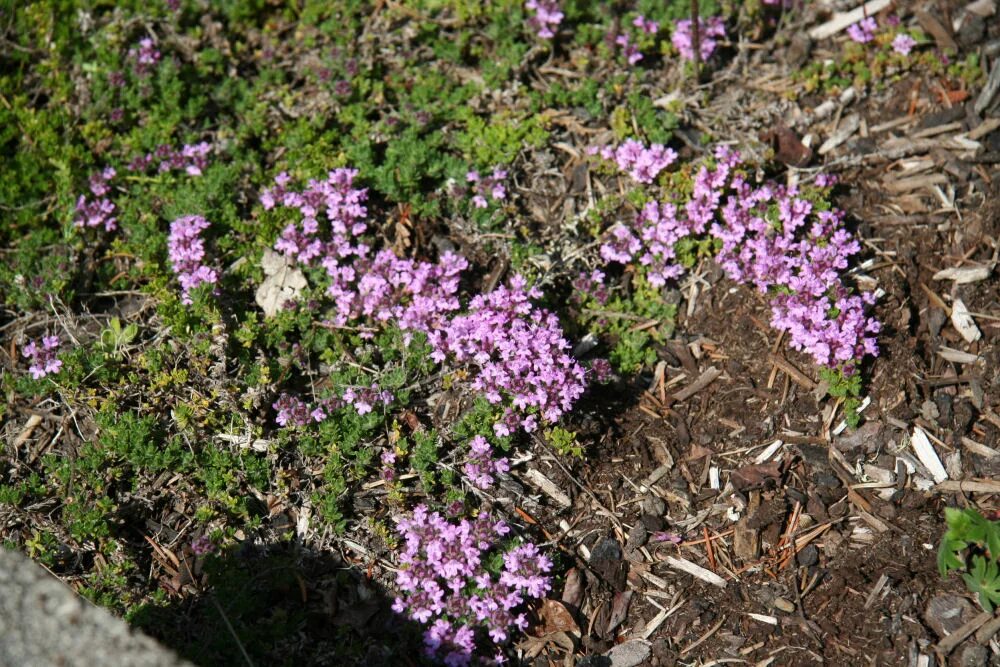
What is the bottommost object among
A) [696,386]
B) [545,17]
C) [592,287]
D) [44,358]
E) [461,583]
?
[461,583]

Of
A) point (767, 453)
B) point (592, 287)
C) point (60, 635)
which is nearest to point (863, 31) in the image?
point (592, 287)

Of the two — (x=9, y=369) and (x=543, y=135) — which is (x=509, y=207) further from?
(x=9, y=369)

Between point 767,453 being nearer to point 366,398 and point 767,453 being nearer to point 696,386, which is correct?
point 696,386

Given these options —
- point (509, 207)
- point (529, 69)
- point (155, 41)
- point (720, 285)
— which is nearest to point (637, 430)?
point (720, 285)

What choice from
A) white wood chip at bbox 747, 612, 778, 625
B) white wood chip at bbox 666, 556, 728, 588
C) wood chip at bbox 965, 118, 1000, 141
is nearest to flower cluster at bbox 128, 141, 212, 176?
white wood chip at bbox 666, 556, 728, 588

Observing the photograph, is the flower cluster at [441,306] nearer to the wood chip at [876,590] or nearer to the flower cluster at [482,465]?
the flower cluster at [482,465]

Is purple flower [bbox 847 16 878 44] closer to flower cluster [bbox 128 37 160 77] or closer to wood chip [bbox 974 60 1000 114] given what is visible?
wood chip [bbox 974 60 1000 114]
